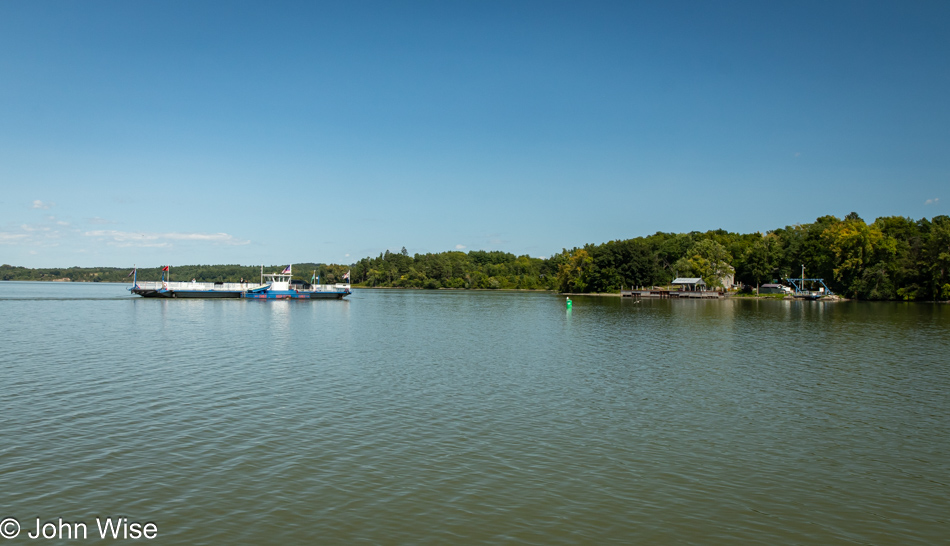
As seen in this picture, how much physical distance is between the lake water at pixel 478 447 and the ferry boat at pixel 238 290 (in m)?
72.9

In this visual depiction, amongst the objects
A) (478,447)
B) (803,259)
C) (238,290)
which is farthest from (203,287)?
(803,259)

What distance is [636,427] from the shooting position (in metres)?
14.9

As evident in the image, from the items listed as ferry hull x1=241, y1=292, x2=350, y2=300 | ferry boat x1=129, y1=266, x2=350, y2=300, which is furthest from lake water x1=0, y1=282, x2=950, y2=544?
ferry hull x1=241, y1=292, x2=350, y2=300

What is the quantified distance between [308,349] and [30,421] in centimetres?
1657

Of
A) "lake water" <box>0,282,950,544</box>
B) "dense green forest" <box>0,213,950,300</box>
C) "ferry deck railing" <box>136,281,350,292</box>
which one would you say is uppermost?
"dense green forest" <box>0,213,950,300</box>

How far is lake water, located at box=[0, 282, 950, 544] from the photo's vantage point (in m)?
9.05

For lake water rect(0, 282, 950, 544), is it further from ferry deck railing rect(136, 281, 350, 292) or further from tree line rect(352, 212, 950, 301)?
tree line rect(352, 212, 950, 301)

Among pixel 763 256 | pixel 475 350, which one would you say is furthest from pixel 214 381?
pixel 763 256

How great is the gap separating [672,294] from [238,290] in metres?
92.2

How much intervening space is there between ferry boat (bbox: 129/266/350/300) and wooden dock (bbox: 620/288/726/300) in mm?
69285

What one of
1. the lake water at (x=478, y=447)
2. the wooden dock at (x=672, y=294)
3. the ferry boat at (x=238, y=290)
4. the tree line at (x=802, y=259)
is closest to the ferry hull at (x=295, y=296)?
the ferry boat at (x=238, y=290)

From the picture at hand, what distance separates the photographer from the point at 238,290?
100 m

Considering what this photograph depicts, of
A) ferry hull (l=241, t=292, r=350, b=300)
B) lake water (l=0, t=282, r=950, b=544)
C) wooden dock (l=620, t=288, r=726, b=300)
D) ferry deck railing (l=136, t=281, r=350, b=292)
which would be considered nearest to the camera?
lake water (l=0, t=282, r=950, b=544)

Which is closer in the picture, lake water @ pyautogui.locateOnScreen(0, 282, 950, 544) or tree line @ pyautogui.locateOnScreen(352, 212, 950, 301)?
lake water @ pyautogui.locateOnScreen(0, 282, 950, 544)
